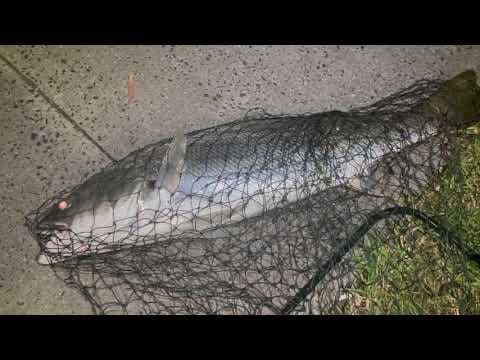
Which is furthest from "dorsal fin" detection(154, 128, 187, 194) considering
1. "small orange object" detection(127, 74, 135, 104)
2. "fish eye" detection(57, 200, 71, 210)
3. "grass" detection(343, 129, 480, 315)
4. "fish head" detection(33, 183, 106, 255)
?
"grass" detection(343, 129, 480, 315)

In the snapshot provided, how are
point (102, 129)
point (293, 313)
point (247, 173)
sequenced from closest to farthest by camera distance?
point (247, 173)
point (293, 313)
point (102, 129)

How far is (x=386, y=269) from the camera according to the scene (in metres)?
2.20

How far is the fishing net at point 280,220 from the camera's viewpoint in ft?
6.73

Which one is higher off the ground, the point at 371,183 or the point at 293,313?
the point at 371,183

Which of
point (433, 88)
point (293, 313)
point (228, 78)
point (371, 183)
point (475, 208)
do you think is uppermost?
point (228, 78)

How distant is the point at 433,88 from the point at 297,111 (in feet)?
2.38

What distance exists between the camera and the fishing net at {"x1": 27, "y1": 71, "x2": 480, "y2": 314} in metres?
2.05

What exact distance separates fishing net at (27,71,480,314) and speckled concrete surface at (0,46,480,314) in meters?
0.21

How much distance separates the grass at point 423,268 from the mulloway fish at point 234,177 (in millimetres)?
357

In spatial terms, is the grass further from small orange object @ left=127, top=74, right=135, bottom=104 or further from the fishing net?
small orange object @ left=127, top=74, right=135, bottom=104

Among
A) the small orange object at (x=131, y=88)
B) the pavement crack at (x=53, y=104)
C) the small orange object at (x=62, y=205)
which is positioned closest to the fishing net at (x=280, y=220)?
the small orange object at (x=62, y=205)

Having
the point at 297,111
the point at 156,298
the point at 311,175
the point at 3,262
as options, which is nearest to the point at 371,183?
the point at 311,175

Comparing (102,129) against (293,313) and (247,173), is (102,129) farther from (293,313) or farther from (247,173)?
(293,313)

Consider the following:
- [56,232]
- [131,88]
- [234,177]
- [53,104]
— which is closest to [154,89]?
[131,88]
